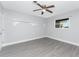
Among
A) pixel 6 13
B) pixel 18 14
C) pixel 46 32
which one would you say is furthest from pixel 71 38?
pixel 6 13

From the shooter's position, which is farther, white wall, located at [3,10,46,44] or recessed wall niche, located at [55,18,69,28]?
recessed wall niche, located at [55,18,69,28]

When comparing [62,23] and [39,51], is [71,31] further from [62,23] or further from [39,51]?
[39,51]

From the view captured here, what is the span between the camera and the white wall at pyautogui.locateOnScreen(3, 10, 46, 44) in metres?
3.97

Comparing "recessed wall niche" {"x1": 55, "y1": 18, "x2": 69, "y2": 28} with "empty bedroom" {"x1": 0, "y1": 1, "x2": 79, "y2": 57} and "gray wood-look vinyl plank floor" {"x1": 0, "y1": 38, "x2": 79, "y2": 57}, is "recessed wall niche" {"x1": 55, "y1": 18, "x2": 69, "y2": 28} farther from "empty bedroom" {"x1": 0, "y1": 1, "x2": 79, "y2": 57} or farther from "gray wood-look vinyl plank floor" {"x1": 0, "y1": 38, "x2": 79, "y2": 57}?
"gray wood-look vinyl plank floor" {"x1": 0, "y1": 38, "x2": 79, "y2": 57}

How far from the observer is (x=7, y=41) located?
3.98m

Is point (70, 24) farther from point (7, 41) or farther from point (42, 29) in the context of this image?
point (7, 41)

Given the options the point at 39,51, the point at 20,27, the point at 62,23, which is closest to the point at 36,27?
the point at 20,27

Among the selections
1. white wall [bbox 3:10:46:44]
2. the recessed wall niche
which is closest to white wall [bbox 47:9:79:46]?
the recessed wall niche

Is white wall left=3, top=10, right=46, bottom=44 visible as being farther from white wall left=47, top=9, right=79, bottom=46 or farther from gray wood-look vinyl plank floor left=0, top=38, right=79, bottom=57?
white wall left=47, top=9, right=79, bottom=46

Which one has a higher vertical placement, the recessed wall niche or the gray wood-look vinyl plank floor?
the recessed wall niche

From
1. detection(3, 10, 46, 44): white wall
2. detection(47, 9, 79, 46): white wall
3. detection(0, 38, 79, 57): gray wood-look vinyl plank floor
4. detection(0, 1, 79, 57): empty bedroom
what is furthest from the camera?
detection(47, 9, 79, 46): white wall

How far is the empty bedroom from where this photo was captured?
3.23m

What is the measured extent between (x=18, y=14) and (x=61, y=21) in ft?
11.7

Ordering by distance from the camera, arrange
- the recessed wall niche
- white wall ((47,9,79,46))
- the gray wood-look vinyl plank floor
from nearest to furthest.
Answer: the gray wood-look vinyl plank floor < white wall ((47,9,79,46)) < the recessed wall niche
